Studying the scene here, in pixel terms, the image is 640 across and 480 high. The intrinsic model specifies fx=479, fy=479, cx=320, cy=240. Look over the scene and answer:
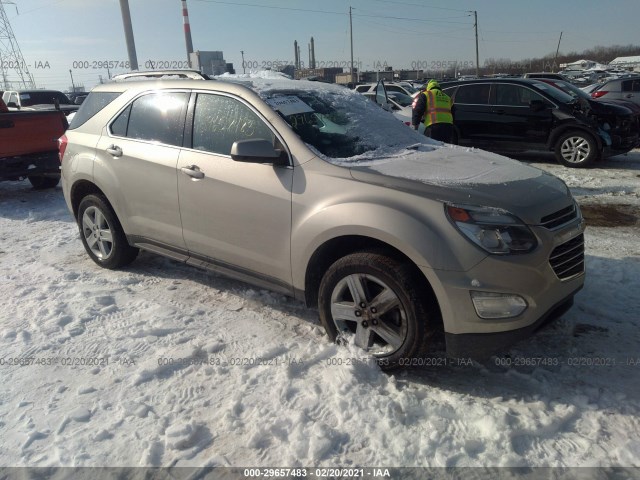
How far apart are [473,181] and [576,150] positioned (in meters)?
7.15

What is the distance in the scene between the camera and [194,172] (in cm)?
362

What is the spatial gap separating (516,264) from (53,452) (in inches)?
100

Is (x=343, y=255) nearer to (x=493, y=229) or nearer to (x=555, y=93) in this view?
(x=493, y=229)

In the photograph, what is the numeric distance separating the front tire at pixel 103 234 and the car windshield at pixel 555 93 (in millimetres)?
8101

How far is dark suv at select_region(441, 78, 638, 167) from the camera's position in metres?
8.65

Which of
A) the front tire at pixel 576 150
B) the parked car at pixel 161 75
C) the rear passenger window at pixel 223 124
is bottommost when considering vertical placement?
the front tire at pixel 576 150

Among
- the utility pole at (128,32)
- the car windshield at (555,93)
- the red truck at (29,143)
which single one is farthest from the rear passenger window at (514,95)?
the utility pole at (128,32)

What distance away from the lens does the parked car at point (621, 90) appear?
14258 millimetres

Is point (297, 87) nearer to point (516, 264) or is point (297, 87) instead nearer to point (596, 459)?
point (516, 264)

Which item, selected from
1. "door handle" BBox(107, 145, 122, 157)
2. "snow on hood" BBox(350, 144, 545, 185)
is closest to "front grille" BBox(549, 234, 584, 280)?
"snow on hood" BBox(350, 144, 545, 185)

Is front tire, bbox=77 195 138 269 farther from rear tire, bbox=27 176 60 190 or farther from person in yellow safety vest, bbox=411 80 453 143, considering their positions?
person in yellow safety vest, bbox=411 80 453 143

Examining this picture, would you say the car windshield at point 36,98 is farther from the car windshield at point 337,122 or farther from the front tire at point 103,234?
the car windshield at point 337,122

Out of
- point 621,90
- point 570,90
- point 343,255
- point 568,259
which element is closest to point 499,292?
point 568,259

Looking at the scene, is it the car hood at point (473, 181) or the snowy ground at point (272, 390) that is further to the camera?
the car hood at point (473, 181)
